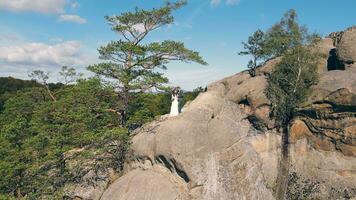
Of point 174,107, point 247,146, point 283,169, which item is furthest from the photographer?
point 283,169

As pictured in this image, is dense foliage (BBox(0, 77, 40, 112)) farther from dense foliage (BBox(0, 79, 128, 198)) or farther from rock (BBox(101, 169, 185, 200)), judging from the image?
rock (BBox(101, 169, 185, 200))

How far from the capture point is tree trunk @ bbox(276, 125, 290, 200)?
29.9 metres

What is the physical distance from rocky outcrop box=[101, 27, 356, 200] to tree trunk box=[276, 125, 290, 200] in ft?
0.97

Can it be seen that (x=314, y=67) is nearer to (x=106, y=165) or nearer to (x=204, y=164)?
(x=204, y=164)

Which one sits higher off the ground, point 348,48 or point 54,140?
point 348,48

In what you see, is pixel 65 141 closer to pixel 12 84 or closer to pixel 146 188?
pixel 146 188

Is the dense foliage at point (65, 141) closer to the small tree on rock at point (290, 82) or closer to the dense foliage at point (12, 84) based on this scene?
the small tree on rock at point (290, 82)

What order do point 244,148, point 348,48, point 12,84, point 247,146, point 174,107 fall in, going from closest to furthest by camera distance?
point 244,148 < point 174,107 < point 247,146 < point 348,48 < point 12,84

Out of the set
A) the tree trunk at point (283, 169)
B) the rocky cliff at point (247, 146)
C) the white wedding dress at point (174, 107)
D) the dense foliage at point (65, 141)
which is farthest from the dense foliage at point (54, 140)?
the tree trunk at point (283, 169)

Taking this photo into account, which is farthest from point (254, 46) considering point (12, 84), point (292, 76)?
point (12, 84)

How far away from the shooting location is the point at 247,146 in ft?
81.8

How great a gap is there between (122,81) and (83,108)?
3.36m

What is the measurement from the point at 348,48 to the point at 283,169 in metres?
11.8

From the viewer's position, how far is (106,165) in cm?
2478
